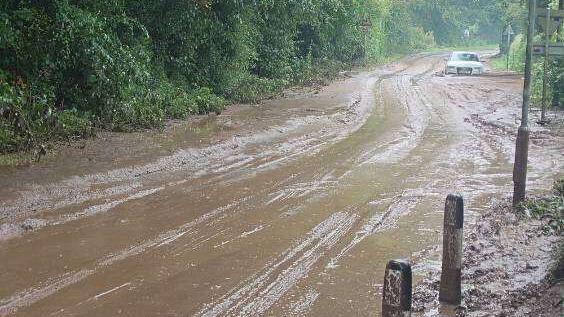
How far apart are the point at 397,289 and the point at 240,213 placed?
14.8 feet

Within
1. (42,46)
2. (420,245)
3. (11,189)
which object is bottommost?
(420,245)

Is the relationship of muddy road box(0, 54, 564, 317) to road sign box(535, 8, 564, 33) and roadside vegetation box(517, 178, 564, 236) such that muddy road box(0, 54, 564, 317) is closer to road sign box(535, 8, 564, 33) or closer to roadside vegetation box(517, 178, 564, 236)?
roadside vegetation box(517, 178, 564, 236)

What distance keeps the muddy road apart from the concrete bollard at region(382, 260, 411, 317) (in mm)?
1760

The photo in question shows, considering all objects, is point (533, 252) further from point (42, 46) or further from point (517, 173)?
point (42, 46)

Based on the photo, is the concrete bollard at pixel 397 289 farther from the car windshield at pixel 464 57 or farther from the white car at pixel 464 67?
the car windshield at pixel 464 57

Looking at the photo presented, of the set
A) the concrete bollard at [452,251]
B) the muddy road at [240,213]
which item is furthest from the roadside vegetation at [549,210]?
the concrete bollard at [452,251]

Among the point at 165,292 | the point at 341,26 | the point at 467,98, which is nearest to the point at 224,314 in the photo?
the point at 165,292

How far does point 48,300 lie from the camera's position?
4957mm

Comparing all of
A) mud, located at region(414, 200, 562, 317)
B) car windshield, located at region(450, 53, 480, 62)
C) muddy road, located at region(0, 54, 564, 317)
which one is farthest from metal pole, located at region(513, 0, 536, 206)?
car windshield, located at region(450, 53, 480, 62)

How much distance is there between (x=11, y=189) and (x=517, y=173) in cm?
668

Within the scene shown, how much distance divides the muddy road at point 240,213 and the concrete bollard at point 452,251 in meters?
0.65

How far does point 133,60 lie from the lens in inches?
491

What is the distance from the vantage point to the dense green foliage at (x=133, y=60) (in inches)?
408

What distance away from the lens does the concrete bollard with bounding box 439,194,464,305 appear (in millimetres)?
4867
